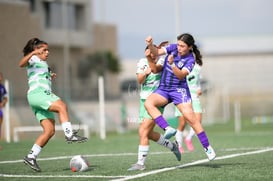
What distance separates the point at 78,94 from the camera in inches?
1978

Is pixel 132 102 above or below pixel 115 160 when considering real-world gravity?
below

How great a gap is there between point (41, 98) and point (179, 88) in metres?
2.05

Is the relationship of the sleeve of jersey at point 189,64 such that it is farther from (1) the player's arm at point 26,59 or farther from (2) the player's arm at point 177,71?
(1) the player's arm at point 26,59

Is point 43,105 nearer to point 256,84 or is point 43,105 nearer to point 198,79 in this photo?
point 198,79

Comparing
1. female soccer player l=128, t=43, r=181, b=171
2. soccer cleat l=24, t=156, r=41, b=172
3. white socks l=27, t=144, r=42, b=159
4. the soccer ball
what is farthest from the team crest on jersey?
soccer cleat l=24, t=156, r=41, b=172

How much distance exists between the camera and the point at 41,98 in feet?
37.3

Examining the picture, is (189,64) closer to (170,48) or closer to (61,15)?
(170,48)

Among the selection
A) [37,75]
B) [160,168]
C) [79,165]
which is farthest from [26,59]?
[160,168]

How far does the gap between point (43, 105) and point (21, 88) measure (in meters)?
27.3

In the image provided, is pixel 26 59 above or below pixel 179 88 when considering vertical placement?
above

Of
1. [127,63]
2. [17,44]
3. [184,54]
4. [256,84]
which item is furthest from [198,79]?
[127,63]

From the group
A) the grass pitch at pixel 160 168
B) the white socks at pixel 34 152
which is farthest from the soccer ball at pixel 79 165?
the white socks at pixel 34 152

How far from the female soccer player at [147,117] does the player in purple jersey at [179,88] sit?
161mm

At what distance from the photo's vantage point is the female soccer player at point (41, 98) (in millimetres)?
11328
